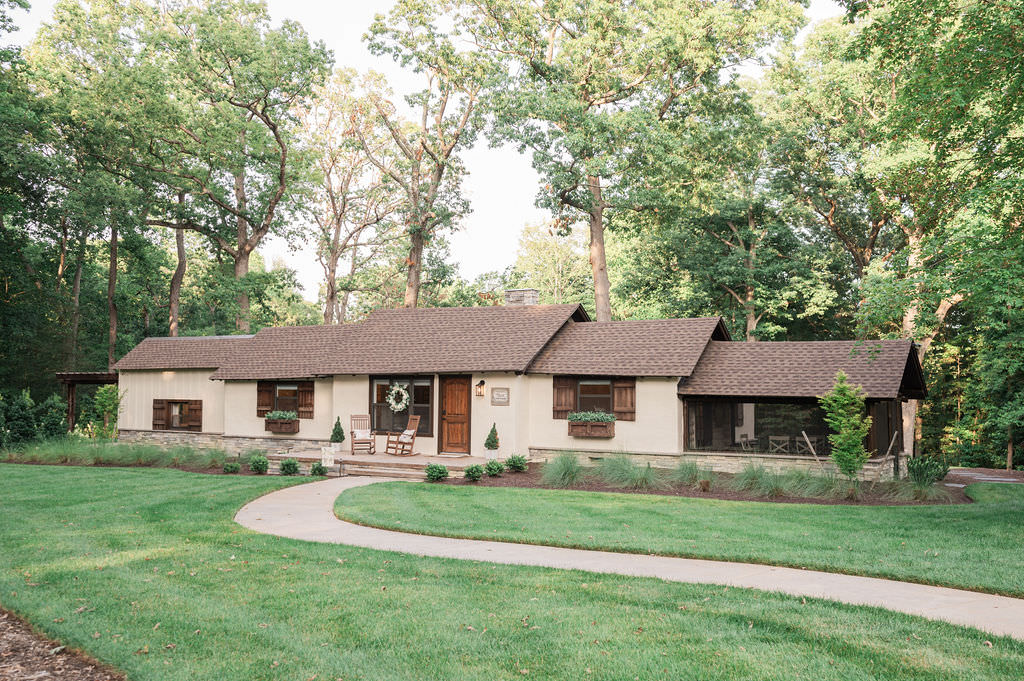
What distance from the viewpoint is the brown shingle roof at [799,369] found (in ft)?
53.9

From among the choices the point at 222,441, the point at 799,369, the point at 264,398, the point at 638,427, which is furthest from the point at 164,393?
the point at 799,369

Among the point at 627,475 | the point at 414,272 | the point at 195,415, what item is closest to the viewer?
the point at 627,475

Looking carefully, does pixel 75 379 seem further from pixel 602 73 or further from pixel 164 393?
pixel 602 73

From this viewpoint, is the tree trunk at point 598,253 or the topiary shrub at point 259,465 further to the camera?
the tree trunk at point 598,253

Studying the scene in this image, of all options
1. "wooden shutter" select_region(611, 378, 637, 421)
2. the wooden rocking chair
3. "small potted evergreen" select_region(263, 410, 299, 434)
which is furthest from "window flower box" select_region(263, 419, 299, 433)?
"wooden shutter" select_region(611, 378, 637, 421)

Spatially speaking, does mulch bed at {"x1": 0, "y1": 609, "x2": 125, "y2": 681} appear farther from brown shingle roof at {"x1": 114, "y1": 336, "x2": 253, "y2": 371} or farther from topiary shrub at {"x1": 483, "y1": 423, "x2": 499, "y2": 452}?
brown shingle roof at {"x1": 114, "y1": 336, "x2": 253, "y2": 371}

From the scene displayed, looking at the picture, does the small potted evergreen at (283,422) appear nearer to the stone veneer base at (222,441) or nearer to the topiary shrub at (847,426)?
the stone veneer base at (222,441)

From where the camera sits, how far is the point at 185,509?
11445 mm

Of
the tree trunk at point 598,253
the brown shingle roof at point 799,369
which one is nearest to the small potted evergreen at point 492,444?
the brown shingle roof at point 799,369

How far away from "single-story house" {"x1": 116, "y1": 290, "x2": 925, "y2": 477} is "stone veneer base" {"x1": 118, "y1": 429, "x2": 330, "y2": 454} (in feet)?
0.17

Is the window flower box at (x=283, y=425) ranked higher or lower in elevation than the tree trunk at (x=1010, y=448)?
higher

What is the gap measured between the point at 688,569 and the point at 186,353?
21156 mm

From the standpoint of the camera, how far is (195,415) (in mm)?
23375

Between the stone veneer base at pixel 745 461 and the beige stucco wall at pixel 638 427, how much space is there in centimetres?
16
